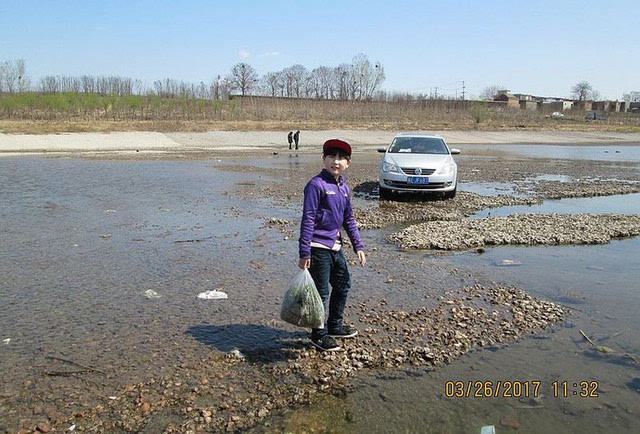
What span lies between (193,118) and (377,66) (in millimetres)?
62641

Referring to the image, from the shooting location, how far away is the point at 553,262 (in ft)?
25.2

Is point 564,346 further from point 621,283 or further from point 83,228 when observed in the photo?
point 83,228

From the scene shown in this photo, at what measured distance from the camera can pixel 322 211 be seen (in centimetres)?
455

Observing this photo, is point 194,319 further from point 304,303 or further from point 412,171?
point 412,171

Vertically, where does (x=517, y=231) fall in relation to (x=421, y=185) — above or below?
below

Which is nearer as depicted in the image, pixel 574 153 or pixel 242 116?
pixel 574 153

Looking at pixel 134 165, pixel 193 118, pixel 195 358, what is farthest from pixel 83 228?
pixel 193 118

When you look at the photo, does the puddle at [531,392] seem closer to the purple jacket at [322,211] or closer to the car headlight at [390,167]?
the purple jacket at [322,211]

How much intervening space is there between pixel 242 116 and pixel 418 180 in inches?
1896

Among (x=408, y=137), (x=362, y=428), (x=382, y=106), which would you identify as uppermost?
(x=382, y=106)

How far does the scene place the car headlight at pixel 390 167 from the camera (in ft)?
42.4

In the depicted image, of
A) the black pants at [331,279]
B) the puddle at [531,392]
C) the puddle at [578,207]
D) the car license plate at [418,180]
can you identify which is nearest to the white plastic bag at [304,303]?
the black pants at [331,279]

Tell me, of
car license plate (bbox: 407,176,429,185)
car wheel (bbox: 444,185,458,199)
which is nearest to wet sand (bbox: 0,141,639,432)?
car license plate (bbox: 407,176,429,185)

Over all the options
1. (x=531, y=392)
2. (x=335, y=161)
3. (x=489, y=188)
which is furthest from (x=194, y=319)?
(x=489, y=188)
